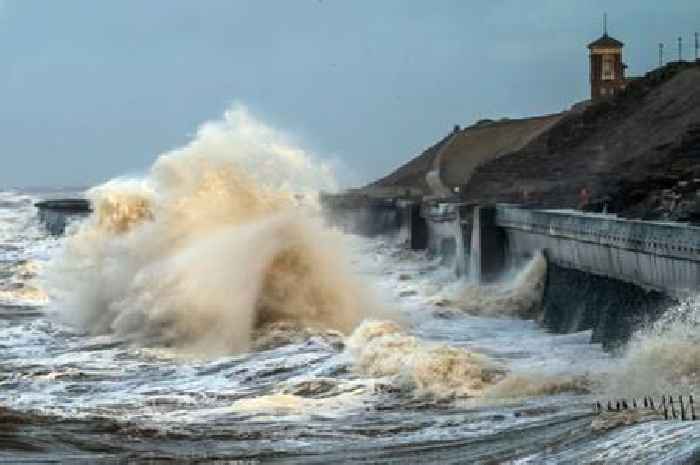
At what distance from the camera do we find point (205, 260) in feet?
82.3

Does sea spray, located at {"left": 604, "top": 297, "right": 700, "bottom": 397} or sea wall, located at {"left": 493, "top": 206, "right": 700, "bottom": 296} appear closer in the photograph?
sea spray, located at {"left": 604, "top": 297, "right": 700, "bottom": 397}

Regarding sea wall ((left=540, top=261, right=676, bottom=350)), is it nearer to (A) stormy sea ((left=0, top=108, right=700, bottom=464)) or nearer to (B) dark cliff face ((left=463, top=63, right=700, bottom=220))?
(A) stormy sea ((left=0, top=108, right=700, bottom=464))

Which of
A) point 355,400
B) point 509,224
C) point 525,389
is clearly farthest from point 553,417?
point 509,224

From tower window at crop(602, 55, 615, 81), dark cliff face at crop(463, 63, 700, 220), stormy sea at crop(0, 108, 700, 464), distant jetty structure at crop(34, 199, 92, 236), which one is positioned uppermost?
tower window at crop(602, 55, 615, 81)

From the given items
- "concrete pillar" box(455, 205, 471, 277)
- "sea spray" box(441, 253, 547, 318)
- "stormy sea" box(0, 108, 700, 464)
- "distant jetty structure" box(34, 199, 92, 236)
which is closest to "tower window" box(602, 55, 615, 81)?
"distant jetty structure" box(34, 199, 92, 236)

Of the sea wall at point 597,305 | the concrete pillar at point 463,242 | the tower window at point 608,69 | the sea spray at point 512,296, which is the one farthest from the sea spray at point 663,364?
the tower window at point 608,69

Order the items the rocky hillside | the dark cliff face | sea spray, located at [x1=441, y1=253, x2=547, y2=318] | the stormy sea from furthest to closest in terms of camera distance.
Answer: the rocky hillside → the dark cliff face → sea spray, located at [x1=441, y1=253, x2=547, y2=318] → the stormy sea

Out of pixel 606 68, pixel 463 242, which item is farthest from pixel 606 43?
pixel 463 242

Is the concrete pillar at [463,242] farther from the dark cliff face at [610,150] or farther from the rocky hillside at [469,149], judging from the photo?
the rocky hillside at [469,149]

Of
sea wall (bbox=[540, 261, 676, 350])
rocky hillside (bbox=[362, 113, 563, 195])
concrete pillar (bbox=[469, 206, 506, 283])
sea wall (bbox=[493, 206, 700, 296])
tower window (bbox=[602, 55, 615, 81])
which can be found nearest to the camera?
sea wall (bbox=[493, 206, 700, 296])

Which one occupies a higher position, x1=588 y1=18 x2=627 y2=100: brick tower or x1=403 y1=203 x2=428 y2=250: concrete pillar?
x1=588 y1=18 x2=627 y2=100: brick tower

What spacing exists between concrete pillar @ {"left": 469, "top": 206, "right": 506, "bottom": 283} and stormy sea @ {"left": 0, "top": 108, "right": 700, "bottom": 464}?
649 mm

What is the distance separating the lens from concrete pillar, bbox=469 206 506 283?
3234 cm

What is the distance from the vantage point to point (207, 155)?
2872cm
